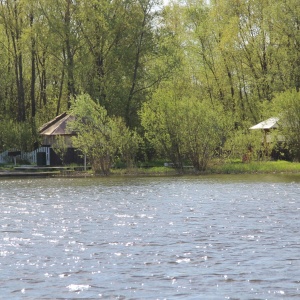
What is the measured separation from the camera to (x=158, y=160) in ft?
183

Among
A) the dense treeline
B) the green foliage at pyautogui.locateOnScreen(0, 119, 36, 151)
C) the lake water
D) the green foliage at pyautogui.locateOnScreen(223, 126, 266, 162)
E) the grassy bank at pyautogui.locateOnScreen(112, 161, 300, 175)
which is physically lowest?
the lake water

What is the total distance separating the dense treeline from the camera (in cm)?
4853

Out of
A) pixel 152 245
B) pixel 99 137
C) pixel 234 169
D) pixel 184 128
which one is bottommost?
pixel 152 245

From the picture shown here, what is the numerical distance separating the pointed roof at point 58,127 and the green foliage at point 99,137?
4517 mm

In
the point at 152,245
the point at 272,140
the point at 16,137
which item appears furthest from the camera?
the point at 16,137

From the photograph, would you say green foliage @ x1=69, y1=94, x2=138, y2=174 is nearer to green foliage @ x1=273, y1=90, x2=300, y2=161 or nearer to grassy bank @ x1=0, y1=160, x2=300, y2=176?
grassy bank @ x1=0, y1=160, x2=300, y2=176

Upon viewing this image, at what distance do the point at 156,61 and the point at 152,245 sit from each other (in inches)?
1693

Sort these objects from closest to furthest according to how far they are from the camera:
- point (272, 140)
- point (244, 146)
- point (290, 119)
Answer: point (244, 146)
point (290, 119)
point (272, 140)

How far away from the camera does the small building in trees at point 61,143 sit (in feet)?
169

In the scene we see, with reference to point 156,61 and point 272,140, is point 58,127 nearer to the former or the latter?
point 156,61

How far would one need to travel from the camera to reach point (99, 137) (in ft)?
154

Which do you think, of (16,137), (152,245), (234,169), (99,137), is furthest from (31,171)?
(152,245)

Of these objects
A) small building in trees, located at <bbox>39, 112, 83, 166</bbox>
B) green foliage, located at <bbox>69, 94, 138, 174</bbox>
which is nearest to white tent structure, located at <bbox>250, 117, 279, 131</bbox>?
green foliage, located at <bbox>69, 94, 138, 174</bbox>

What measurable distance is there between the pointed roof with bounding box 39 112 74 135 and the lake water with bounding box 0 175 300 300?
21867mm
